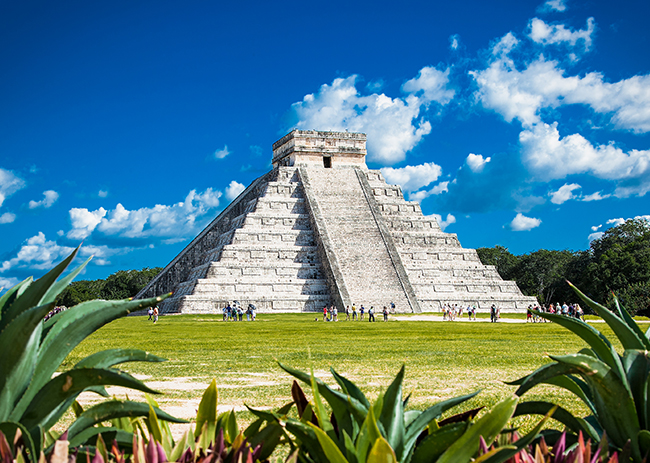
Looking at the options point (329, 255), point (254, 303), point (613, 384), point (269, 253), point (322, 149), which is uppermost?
point (322, 149)

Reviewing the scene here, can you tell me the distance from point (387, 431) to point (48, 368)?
3.84ft

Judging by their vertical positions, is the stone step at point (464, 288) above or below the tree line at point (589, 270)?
below

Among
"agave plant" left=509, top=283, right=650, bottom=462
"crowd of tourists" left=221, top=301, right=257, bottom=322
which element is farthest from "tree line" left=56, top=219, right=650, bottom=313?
"agave plant" left=509, top=283, right=650, bottom=462

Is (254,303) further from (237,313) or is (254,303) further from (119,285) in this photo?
(119,285)

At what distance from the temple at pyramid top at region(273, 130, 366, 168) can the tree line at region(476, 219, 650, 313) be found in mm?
18136

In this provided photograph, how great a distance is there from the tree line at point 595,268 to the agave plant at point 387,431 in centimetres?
3412

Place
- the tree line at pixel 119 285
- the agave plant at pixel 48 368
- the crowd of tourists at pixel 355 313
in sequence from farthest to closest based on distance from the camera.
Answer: the tree line at pixel 119 285 → the crowd of tourists at pixel 355 313 → the agave plant at pixel 48 368

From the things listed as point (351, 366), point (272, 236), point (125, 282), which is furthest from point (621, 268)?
point (125, 282)

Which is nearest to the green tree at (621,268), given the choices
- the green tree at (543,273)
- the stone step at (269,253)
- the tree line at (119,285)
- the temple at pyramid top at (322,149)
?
the green tree at (543,273)

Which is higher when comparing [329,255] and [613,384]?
[329,255]

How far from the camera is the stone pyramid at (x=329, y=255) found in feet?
100.0

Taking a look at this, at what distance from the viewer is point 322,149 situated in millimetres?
39469

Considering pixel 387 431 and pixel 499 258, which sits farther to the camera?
pixel 499 258

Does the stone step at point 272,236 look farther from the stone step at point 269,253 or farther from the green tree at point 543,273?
the green tree at point 543,273
